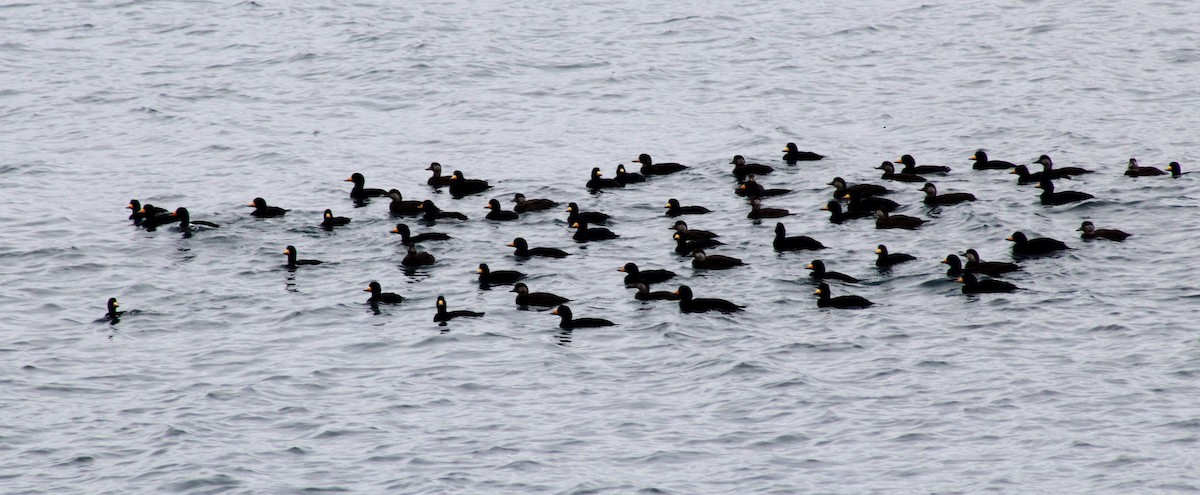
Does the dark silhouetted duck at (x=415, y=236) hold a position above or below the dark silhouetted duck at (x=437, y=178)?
below

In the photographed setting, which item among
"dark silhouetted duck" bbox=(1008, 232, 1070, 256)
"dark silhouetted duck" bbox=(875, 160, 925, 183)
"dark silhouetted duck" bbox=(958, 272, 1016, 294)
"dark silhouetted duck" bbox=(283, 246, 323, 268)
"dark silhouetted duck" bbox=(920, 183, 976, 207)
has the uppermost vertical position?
"dark silhouetted duck" bbox=(875, 160, 925, 183)

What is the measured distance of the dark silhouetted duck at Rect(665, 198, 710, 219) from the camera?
28.9 m

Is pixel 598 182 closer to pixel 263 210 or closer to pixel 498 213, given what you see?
pixel 498 213

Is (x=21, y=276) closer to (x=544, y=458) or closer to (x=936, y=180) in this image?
(x=544, y=458)

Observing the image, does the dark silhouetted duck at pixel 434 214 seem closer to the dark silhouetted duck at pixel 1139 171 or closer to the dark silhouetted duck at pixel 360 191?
the dark silhouetted duck at pixel 360 191

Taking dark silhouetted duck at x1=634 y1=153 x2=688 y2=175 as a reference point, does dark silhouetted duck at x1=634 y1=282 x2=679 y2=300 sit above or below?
below

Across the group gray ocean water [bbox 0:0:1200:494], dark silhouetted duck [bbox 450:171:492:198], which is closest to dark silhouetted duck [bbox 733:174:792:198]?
gray ocean water [bbox 0:0:1200:494]

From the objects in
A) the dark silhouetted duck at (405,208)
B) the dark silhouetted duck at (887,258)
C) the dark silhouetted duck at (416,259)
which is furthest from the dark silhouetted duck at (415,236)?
the dark silhouetted duck at (887,258)

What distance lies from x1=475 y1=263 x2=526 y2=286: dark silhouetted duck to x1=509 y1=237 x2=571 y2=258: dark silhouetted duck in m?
1.29

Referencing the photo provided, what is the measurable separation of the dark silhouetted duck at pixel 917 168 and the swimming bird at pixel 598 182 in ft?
20.0

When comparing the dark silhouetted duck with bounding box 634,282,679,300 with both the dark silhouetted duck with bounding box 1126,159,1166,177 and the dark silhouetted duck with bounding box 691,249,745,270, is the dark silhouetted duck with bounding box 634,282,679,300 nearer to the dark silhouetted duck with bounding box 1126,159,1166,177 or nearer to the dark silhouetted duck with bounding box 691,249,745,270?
the dark silhouetted duck with bounding box 691,249,745,270

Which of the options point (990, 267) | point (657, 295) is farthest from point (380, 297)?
point (990, 267)

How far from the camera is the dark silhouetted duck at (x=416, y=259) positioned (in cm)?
2678

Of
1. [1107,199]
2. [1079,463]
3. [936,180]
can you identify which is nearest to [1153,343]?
[1079,463]
